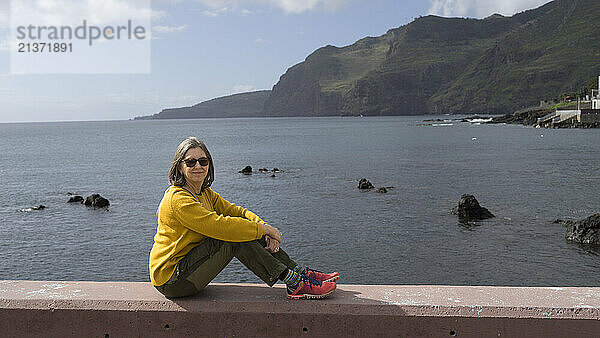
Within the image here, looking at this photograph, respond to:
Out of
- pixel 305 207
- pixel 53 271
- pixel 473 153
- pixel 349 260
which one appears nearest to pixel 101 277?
pixel 53 271

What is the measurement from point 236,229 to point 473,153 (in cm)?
6648

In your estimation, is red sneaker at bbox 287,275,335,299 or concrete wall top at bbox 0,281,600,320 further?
red sneaker at bbox 287,275,335,299

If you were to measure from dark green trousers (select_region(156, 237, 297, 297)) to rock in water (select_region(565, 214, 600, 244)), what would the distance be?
19.5 m

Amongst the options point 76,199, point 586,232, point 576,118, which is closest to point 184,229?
point 586,232

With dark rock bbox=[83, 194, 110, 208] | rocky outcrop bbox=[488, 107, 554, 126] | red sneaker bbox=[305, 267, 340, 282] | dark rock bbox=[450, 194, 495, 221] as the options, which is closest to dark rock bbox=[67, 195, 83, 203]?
dark rock bbox=[83, 194, 110, 208]

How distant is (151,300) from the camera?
14.2 feet

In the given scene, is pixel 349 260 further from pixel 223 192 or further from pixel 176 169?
pixel 223 192

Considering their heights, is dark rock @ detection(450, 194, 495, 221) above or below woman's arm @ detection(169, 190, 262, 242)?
below

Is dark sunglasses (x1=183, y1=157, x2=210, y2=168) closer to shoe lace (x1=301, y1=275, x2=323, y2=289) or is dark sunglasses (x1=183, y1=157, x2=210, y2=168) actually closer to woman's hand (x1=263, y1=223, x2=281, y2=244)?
woman's hand (x1=263, y1=223, x2=281, y2=244)

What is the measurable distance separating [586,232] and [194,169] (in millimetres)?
20201

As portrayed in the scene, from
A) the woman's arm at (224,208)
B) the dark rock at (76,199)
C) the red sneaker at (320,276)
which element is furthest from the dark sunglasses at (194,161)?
the dark rock at (76,199)

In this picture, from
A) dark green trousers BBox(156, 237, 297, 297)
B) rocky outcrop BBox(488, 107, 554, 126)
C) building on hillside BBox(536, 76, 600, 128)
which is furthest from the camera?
rocky outcrop BBox(488, 107, 554, 126)

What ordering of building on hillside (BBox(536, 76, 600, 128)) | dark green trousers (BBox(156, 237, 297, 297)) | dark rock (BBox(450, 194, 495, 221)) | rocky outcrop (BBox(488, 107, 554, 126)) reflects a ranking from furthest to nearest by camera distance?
1. rocky outcrop (BBox(488, 107, 554, 126))
2. building on hillside (BBox(536, 76, 600, 128))
3. dark rock (BBox(450, 194, 495, 221))
4. dark green trousers (BBox(156, 237, 297, 297))

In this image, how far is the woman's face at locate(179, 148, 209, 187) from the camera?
487cm
